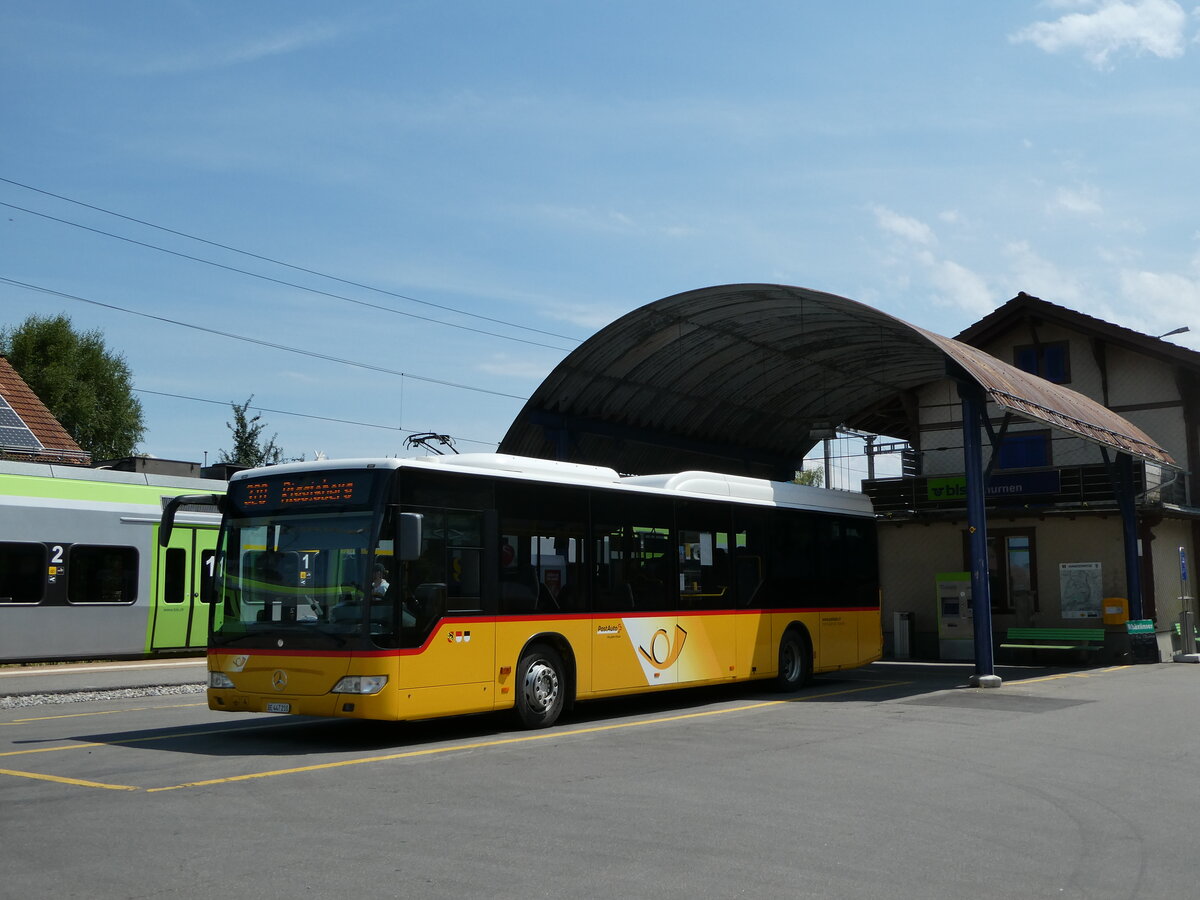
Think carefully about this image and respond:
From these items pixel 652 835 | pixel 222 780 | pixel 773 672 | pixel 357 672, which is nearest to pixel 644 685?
pixel 773 672

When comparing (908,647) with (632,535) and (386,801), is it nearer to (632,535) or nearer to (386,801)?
(632,535)

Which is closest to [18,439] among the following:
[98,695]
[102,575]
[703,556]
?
[102,575]

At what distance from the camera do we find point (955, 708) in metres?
15.4

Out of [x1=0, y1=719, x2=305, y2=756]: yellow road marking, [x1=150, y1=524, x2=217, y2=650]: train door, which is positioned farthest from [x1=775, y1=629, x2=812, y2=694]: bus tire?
[x1=150, y1=524, x2=217, y2=650]: train door

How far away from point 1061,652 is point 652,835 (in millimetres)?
20780

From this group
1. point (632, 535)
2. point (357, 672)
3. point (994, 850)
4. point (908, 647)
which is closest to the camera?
point (994, 850)

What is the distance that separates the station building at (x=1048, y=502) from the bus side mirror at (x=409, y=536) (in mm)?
17855

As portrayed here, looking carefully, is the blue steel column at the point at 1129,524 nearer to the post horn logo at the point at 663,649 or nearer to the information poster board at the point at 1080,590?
the information poster board at the point at 1080,590

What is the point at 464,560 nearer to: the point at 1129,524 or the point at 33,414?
the point at 1129,524

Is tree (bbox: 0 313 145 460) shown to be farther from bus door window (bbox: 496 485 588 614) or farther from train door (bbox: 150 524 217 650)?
bus door window (bbox: 496 485 588 614)

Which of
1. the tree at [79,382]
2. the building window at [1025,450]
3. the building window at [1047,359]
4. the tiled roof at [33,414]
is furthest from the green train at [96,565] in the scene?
the tree at [79,382]

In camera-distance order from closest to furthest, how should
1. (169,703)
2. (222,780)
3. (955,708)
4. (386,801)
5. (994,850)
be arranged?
1. (994,850)
2. (386,801)
3. (222,780)
4. (955,708)
5. (169,703)

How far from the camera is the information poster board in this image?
86.5 ft

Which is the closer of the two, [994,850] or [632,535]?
[994,850]
